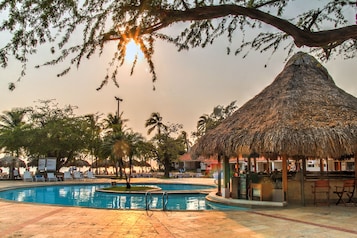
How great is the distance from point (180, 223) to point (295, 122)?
477 cm

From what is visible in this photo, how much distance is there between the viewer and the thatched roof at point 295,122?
32.1ft

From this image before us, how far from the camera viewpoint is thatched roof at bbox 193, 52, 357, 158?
32.1 feet

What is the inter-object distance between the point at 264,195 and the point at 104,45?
7.94 metres

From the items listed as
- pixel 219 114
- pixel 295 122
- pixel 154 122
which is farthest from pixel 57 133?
pixel 295 122

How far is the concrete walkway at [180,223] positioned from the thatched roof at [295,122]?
69.4 inches

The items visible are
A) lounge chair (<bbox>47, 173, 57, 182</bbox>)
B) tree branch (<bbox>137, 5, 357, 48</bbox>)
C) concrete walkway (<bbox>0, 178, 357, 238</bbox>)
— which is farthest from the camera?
lounge chair (<bbox>47, 173, 57, 182</bbox>)

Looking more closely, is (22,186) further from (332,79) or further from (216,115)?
(216,115)

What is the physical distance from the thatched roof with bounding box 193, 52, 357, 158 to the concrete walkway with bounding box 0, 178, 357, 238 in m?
1.76

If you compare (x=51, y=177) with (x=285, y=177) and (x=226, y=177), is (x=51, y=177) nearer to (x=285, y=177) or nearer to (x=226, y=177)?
(x=226, y=177)

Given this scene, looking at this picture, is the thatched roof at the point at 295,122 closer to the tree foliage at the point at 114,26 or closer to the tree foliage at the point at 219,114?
the tree foliage at the point at 114,26

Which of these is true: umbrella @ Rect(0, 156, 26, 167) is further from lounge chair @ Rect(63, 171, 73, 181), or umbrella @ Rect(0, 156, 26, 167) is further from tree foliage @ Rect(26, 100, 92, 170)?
lounge chair @ Rect(63, 171, 73, 181)

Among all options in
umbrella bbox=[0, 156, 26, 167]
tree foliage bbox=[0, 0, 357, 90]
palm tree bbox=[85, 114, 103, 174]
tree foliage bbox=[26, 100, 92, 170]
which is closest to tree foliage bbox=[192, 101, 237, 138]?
palm tree bbox=[85, 114, 103, 174]

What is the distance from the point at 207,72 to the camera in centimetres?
995

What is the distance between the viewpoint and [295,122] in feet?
34.0
